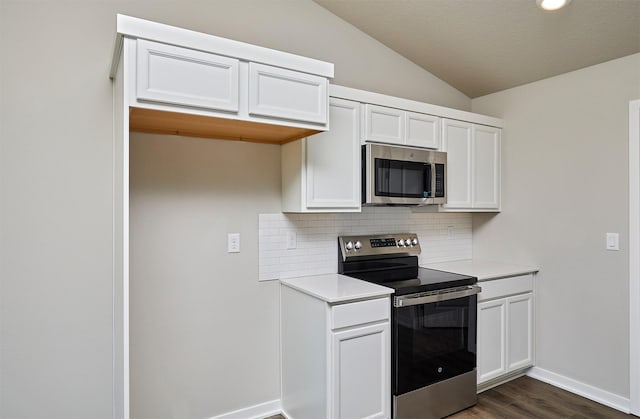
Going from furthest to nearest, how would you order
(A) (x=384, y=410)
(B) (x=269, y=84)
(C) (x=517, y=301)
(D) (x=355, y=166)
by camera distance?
(C) (x=517, y=301) → (D) (x=355, y=166) → (A) (x=384, y=410) → (B) (x=269, y=84)

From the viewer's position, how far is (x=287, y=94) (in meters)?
1.95

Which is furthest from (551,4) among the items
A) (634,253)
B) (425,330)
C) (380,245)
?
(425,330)

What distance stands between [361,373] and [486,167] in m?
1.99

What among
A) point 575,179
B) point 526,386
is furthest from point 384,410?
point 575,179

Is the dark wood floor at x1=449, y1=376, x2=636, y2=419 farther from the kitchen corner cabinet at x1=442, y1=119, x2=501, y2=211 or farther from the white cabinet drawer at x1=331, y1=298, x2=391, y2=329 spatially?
the kitchen corner cabinet at x1=442, y1=119, x2=501, y2=211

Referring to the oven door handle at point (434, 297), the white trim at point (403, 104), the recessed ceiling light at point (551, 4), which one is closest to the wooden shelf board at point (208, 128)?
the white trim at point (403, 104)

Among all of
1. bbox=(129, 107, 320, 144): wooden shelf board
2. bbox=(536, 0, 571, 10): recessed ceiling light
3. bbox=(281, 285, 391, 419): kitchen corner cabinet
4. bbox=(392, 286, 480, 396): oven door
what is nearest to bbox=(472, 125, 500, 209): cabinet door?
bbox=(392, 286, 480, 396): oven door

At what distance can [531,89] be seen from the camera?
318cm

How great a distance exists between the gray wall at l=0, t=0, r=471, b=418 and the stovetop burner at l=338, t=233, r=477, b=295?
68cm

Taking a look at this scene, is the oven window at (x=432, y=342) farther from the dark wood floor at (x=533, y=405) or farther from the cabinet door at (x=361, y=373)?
the dark wood floor at (x=533, y=405)

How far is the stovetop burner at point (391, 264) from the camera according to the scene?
255cm

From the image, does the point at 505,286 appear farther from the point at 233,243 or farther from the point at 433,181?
the point at 233,243

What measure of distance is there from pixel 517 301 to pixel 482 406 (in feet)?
2.69

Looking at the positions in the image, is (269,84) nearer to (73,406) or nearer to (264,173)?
(264,173)
